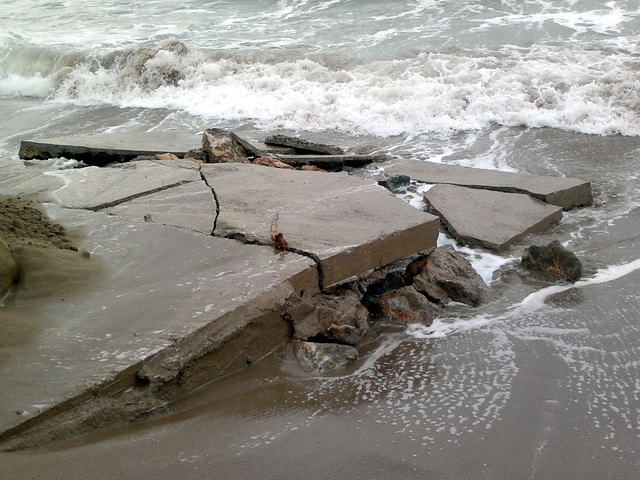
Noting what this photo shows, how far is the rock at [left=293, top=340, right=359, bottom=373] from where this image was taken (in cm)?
311

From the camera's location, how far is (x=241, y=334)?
299 cm

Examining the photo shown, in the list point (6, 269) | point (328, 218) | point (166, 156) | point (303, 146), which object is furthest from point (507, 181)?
point (6, 269)

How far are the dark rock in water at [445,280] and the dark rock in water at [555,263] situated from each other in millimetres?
407

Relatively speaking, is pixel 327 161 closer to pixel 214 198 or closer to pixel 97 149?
pixel 214 198

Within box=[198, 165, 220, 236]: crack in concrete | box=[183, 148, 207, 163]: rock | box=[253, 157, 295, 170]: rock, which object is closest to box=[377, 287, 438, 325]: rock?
box=[198, 165, 220, 236]: crack in concrete

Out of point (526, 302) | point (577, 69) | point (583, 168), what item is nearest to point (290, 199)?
point (526, 302)

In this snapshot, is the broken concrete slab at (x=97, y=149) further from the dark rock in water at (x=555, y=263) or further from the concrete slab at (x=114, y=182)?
the dark rock in water at (x=555, y=263)

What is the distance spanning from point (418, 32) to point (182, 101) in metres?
4.57

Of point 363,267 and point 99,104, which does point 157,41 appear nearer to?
point 99,104

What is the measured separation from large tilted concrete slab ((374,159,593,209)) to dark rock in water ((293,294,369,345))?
2.37 meters

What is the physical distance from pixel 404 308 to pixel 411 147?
405 centimetres

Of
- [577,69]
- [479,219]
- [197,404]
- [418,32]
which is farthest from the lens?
[418,32]

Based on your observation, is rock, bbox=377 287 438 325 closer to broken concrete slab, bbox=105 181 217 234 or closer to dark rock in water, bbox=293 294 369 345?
dark rock in water, bbox=293 294 369 345

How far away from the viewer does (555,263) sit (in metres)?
4.08
